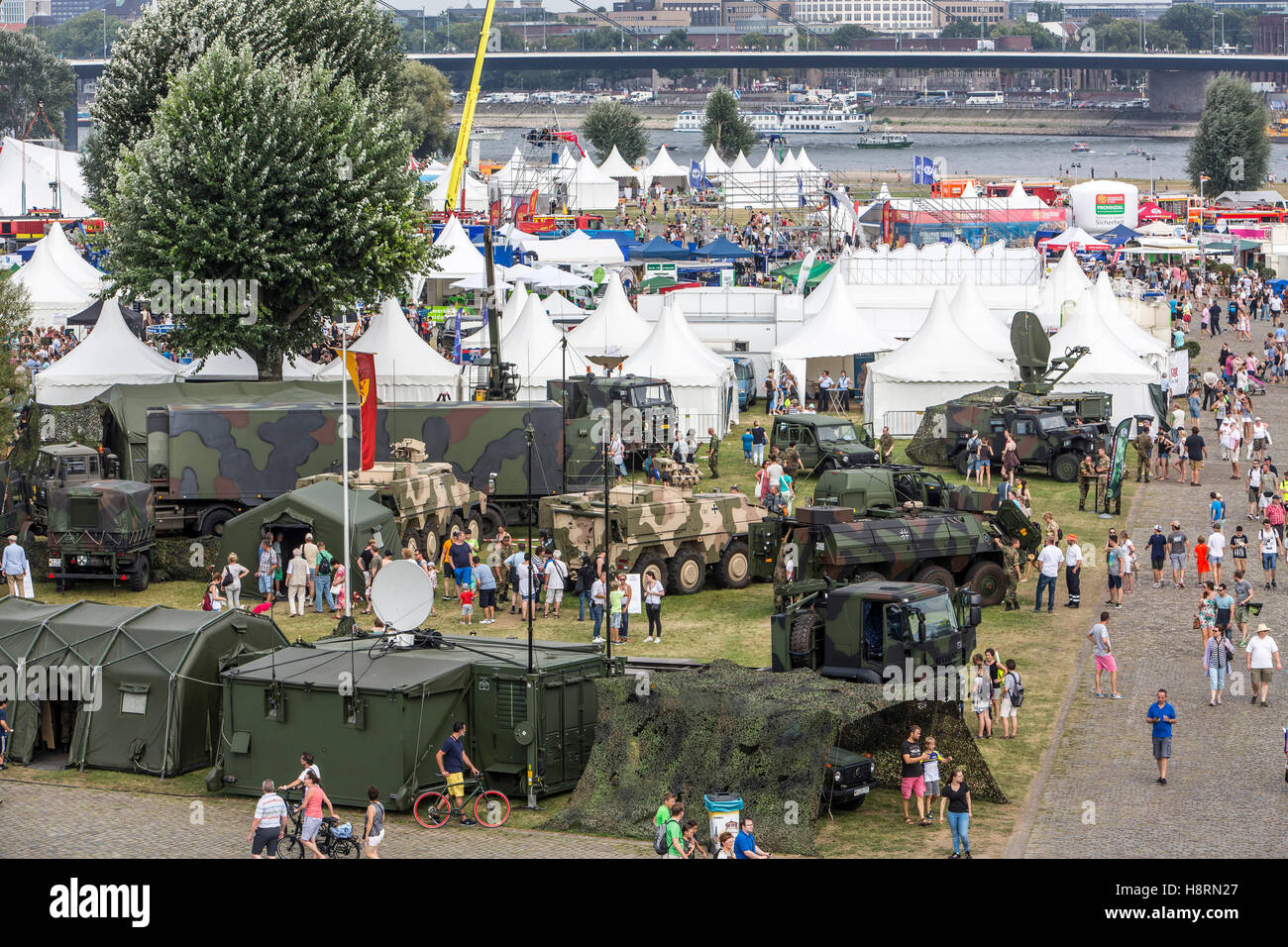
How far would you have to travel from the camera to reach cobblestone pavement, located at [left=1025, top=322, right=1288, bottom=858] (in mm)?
19250

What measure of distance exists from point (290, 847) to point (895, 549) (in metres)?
12.4

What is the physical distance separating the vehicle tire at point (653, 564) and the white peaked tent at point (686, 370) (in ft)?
44.9

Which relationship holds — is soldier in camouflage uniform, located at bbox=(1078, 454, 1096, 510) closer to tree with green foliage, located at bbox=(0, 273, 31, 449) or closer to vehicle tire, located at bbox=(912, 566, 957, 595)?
vehicle tire, located at bbox=(912, 566, 957, 595)

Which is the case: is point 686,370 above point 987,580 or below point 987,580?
above

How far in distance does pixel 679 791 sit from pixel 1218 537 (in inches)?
596

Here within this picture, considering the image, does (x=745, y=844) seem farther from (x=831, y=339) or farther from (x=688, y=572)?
(x=831, y=339)

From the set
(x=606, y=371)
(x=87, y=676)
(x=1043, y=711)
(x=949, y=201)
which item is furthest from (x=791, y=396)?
(x=949, y=201)

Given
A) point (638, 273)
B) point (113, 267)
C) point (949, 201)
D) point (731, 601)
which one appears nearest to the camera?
point (731, 601)

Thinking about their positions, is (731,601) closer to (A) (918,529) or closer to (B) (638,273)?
(A) (918,529)

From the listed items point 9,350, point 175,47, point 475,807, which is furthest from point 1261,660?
point 175,47

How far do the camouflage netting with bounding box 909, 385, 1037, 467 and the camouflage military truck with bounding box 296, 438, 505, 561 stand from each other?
39.0 feet

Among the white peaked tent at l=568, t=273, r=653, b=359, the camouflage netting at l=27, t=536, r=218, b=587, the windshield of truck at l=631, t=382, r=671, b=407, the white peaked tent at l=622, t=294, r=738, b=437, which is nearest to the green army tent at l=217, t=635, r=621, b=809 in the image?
the camouflage netting at l=27, t=536, r=218, b=587

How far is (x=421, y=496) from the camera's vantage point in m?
32.8

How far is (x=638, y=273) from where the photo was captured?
73.5 meters
